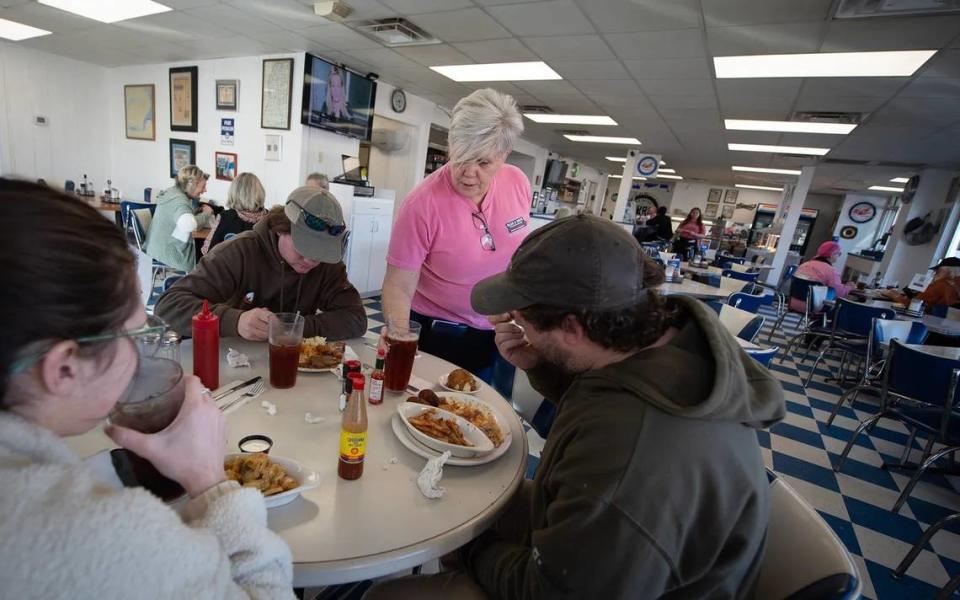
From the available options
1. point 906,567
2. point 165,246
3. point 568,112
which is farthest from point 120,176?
point 906,567

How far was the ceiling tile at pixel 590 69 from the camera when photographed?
4.16 metres

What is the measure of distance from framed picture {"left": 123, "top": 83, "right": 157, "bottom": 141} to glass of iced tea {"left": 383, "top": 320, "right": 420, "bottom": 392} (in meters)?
8.29

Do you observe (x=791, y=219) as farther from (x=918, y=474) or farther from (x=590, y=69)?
(x=918, y=474)

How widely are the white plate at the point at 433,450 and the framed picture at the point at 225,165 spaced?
20.6ft

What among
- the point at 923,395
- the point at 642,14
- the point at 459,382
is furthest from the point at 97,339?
the point at 923,395

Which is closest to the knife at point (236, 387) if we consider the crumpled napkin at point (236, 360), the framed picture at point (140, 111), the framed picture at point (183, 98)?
the crumpled napkin at point (236, 360)

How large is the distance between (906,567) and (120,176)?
11206mm

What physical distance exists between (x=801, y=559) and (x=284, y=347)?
131cm

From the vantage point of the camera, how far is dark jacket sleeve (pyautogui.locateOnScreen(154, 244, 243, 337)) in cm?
150

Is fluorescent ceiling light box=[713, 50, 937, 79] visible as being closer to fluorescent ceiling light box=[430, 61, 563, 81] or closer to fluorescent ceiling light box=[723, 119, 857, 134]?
fluorescent ceiling light box=[430, 61, 563, 81]

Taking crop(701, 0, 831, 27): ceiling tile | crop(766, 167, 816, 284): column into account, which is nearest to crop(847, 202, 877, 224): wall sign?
crop(766, 167, 816, 284): column

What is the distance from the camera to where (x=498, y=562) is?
926 mm

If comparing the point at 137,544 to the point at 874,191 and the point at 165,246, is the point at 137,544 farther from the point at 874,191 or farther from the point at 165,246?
the point at 874,191

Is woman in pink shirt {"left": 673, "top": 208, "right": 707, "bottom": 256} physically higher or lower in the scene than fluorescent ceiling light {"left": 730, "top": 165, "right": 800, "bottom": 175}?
lower
